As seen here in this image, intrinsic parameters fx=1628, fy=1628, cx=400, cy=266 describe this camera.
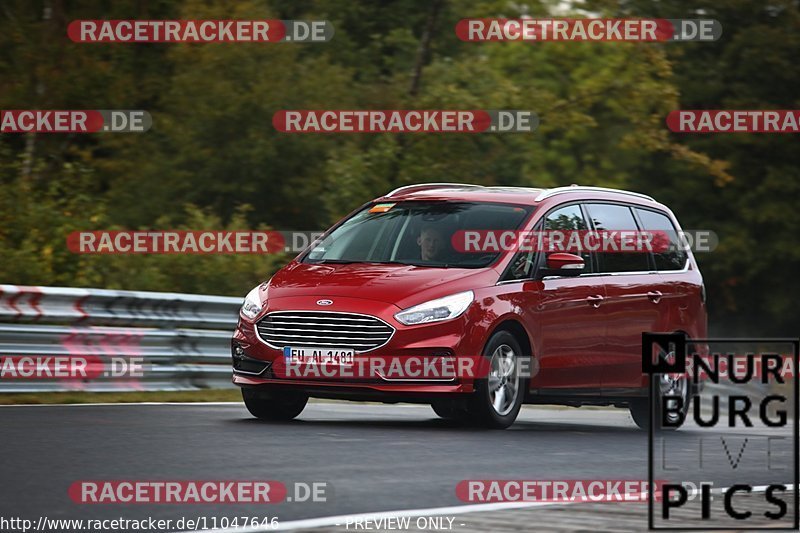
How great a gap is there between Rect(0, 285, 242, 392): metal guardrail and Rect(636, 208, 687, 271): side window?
470 cm

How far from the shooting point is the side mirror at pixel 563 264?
13.0 m

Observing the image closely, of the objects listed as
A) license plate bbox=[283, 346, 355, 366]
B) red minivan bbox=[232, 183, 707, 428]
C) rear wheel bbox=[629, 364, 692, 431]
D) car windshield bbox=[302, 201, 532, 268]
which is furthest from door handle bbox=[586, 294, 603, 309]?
license plate bbox=[283, 346, 355, 366]

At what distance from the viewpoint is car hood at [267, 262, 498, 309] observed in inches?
478

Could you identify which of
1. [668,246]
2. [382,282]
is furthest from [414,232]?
[668,246]

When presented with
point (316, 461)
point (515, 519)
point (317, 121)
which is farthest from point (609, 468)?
point (317, 121)

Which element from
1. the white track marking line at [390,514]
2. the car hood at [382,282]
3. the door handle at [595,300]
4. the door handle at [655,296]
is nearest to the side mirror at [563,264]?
the door handle at [595,300]

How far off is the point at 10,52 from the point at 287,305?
54.8ft

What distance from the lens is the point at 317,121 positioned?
28656 millimetres

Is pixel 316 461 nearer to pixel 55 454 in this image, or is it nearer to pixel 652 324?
pixel 55 454

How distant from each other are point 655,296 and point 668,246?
2.70 ft

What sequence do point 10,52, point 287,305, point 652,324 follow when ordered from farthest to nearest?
point 10,52
point 652,324
point 287,305

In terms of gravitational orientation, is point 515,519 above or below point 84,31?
below

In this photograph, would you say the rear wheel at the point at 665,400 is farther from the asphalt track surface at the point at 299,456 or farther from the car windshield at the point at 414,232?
the car windshield at the point at 414,232

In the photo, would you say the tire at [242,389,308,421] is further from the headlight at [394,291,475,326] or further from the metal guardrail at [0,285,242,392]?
the metal guardrail at [0,285,242,392]
